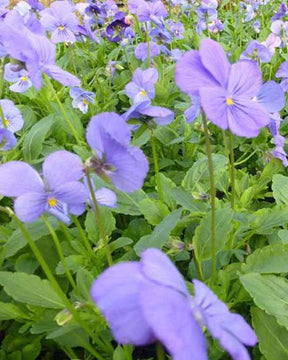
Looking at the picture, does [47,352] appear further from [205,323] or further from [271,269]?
[205,323]

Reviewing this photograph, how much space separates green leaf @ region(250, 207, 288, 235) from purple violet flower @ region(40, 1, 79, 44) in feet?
5.31

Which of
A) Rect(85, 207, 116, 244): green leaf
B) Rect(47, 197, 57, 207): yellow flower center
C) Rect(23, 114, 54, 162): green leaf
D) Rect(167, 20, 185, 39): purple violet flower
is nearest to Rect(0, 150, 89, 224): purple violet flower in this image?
Rect(47, 197, 57, 207): yellow flower center

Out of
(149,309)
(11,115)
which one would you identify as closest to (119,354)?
(149,309)

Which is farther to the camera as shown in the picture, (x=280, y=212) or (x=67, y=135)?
(x=67, y=135)

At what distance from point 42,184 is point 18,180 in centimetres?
5

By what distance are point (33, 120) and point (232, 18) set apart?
4.17 m

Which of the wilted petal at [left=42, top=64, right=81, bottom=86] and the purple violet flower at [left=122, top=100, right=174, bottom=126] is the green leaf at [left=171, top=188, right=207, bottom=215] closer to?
the purple violet flower at [left=122, top=100, right=174, bottom=126]

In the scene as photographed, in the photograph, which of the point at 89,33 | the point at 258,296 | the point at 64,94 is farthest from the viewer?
the point at 89,33

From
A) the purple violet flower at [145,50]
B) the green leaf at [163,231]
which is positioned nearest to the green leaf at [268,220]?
the green leaf at [163,231]

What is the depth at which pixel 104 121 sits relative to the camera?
92cm

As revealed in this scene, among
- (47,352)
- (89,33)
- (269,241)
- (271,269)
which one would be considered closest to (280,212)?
(269,241)

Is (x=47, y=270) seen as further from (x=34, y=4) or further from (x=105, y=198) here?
(x=34, y=4)

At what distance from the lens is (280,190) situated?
1.86 m

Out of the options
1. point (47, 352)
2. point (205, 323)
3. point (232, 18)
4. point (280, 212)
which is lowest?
point (232, 18)
